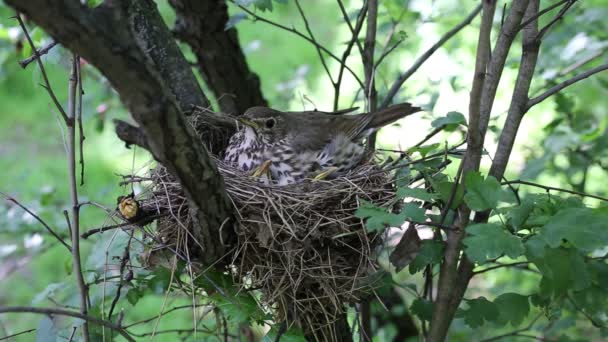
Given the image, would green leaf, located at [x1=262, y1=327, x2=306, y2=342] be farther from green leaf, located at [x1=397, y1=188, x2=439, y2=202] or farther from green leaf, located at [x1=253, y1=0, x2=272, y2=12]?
green leaf, located at [x1=253, y1=0, x2=272, y2=12]

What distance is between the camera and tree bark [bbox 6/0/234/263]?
1.38 meters

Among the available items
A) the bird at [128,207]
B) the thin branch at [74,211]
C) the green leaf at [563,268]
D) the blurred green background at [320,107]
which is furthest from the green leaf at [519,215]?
the thin branch at [74,211]

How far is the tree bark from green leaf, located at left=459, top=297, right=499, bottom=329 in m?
0.85

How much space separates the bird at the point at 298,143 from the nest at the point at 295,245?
0.56m

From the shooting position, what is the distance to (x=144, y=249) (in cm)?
249

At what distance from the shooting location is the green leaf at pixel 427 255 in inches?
84.1

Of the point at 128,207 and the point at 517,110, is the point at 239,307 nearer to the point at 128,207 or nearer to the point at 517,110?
the point at 128,207

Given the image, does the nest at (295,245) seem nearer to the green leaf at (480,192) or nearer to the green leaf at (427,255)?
the green leaf at (427,255)

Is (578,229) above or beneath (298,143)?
beneath

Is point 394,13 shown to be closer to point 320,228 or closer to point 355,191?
point 355,191

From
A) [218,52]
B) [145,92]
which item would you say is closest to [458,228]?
[145,92]

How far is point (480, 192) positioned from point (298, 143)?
1.51 metres

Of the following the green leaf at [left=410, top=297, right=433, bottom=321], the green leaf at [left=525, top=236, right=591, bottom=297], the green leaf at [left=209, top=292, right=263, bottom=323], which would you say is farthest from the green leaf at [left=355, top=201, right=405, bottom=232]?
the green leaf at [left=410, top=297, right=433, bottom=321]

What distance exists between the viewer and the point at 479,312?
2.23 m
